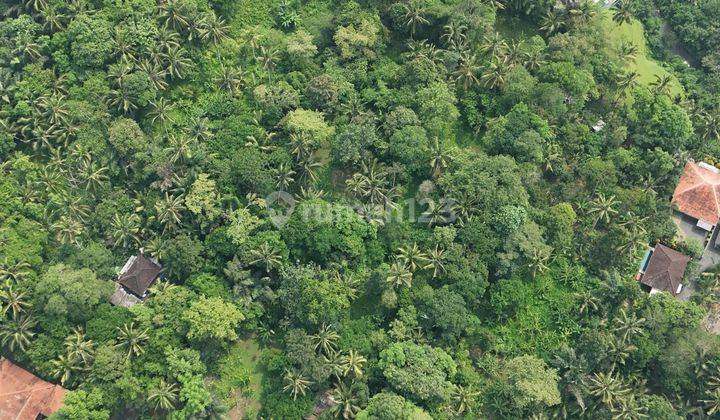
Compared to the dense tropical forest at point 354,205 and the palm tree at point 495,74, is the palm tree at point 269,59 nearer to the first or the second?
the dense tropical forest at point 354,205

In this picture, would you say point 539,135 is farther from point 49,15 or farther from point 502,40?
point 49,15

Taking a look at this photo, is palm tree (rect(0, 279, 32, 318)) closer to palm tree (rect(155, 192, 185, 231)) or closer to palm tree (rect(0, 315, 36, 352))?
palm tree (rect(0, 315, 36, 352))

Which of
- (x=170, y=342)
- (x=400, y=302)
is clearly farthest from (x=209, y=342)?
(x=400, y=302)

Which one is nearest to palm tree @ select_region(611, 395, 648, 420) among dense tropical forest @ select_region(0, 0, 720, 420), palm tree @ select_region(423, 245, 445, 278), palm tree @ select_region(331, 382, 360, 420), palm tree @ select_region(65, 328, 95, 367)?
dense tropical forest @ select_region(0, 0, 720, 420)

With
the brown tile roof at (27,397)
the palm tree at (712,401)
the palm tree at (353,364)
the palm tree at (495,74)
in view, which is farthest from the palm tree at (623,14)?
the brown tile roof at (27,397)

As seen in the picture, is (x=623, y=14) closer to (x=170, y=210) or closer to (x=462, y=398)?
(x=462, y=398)
